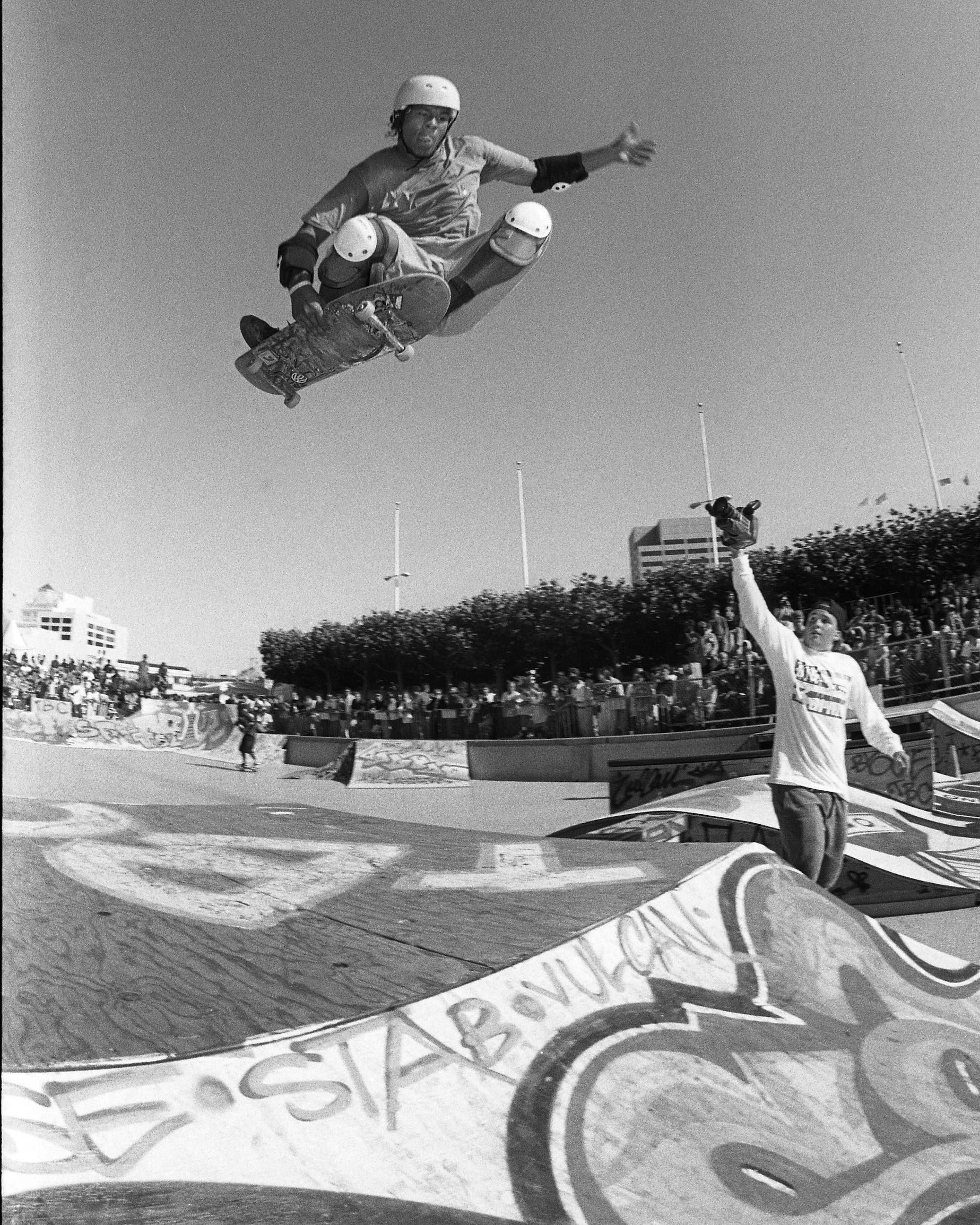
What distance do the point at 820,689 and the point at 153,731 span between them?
9.08ft

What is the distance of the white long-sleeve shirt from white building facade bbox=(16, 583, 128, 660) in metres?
2.66

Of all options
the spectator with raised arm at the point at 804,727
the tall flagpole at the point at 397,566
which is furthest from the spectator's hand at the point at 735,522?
the tall flagpole at the point at 397,566

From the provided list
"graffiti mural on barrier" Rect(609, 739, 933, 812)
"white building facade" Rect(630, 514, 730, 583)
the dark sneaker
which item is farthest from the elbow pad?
"graffiti mural on barrier" Rect(609, 739, 933, 812)

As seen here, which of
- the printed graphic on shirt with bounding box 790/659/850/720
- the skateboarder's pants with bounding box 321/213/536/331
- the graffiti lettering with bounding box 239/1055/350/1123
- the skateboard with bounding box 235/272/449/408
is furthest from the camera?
the printed graphic on shirt with bounding box 790/659/850/720

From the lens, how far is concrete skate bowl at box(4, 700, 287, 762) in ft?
2.58

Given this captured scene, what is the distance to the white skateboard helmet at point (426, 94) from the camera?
223 centimetres

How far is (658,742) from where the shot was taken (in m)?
6.61

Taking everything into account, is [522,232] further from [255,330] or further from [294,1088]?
[294,1088]

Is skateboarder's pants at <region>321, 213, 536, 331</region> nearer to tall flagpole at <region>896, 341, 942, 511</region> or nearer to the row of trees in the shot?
the row of trees

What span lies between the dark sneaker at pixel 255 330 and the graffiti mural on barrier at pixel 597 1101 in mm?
1644

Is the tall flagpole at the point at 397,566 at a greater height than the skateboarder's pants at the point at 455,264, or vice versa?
the skateboarder's pants at the point at 455,264

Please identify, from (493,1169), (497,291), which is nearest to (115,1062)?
(493,1169)

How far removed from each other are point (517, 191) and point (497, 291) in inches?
16.4

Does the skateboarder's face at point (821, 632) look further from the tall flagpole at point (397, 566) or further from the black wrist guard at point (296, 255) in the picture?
the black wrist guard at point (296, 255)
